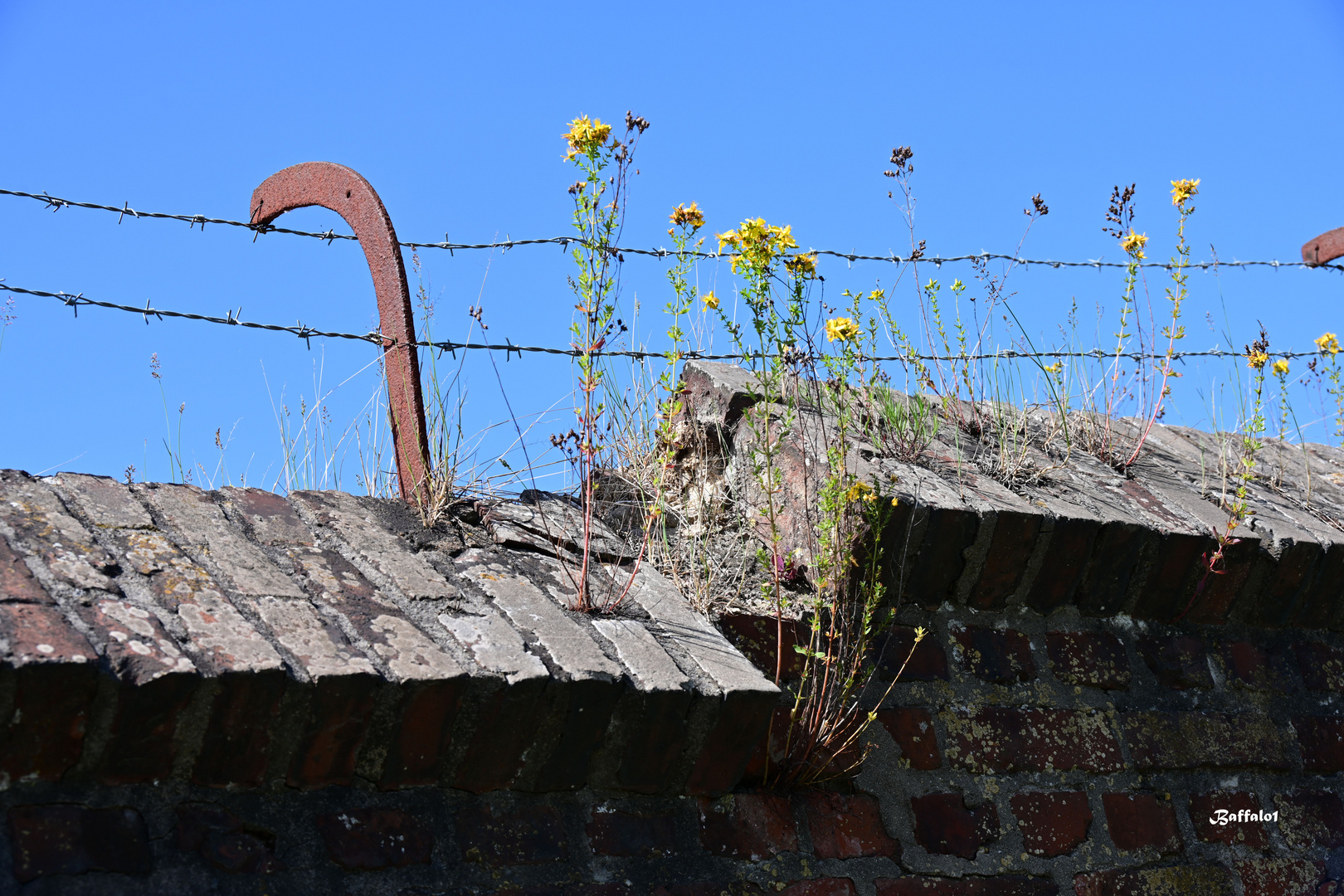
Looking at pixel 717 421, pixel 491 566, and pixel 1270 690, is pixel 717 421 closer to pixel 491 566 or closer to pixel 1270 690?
pixel 491 566

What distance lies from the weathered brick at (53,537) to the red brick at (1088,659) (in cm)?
188

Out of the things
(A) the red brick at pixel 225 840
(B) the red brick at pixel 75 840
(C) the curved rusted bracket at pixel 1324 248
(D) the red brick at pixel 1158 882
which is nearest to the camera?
(B) the red brick at pixel 75 840

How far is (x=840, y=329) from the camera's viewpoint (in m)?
2.30

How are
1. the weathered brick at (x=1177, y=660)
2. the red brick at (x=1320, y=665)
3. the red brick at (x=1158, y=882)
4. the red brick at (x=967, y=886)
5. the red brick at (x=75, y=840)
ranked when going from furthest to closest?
the red brick at (x=1320, y=665), the weathered brick at (x=1177, y=660), the red brick at (x=1158, y=882), the red brick at (x=967, y=886), the red brick at (x=75, y=840)

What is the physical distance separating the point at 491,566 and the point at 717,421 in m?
0.75

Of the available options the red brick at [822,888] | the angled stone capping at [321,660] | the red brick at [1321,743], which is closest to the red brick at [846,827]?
the red brick at [822,888]

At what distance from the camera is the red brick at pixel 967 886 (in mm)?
1909

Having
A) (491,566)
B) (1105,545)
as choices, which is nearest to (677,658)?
(491,566)

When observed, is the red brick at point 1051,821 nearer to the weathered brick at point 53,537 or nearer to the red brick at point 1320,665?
the red brick at point 1320,665

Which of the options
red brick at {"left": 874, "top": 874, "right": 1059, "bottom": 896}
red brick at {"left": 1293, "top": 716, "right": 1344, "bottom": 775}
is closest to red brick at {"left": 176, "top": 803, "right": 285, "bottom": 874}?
red brick at {"left": 874, "top": 874, "right": 1059, "bottom": 896}

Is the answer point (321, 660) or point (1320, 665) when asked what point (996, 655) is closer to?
point (1320, 665)

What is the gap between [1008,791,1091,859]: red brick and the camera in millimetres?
2088

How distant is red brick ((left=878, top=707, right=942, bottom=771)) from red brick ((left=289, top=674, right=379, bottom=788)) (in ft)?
3.43

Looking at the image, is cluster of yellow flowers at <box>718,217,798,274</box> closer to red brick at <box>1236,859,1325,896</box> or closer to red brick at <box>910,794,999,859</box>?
red brick at <box>910,794,999,859</box>
